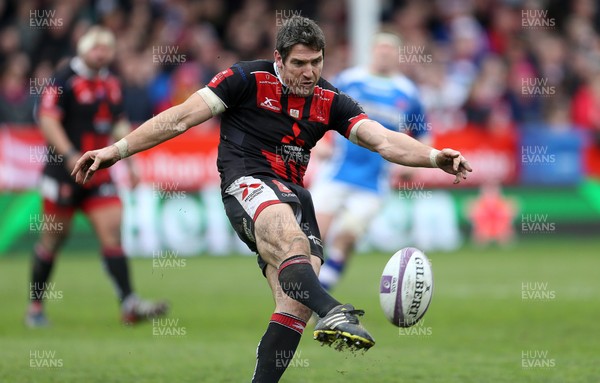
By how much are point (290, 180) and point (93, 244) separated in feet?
38.0

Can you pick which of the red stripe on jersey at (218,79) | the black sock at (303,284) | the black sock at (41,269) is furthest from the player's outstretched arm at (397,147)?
the black sock at (41,269)

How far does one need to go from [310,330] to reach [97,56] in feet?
11.2

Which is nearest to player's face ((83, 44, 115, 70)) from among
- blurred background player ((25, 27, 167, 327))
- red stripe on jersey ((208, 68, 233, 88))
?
blurred background player ((25, 27, 167, 327))

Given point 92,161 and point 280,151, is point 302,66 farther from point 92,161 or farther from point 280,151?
point 92,161

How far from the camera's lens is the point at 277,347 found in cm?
598

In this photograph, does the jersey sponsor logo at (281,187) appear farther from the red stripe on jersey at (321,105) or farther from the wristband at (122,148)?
the wristband at (122,148)

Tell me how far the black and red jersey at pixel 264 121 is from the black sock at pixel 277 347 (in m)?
0.92

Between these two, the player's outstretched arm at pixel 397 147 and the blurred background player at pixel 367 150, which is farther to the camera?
the blurred background player at pixel 367 150

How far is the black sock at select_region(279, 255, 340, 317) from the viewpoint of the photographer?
5705mm

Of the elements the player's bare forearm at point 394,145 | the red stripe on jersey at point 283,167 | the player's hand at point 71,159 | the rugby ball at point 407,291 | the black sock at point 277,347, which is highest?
the player's bare forearm at point 394,145

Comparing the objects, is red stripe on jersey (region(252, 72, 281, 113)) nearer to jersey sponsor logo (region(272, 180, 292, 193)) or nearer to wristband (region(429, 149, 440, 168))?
jersey sponsor logo (region(272, 180, 292, 193))

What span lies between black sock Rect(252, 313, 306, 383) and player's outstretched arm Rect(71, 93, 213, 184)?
1.24 meters

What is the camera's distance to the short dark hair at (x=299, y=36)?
20.2 ft

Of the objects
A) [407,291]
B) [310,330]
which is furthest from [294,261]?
[310,330]
